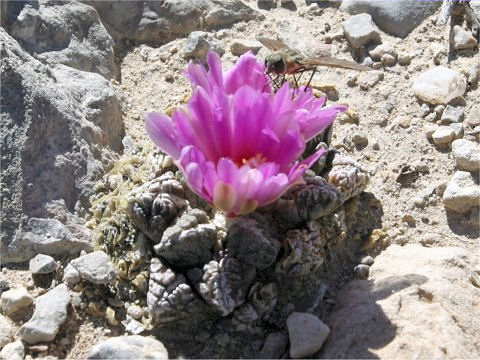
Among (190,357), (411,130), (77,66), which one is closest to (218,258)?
(190,357)

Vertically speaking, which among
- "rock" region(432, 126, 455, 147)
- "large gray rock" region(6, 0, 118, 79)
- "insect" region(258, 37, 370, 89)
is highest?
"insect" region(258, 37, 370, 89)

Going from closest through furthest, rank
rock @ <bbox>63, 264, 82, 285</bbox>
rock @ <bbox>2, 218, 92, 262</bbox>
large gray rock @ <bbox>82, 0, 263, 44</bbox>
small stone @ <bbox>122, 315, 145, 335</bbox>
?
1. small stone @ <bbox>122, 315, 145, 335</bbox>
2. rock @ <bbox>63, 264, 82, 285</bbox>
3. rock @ <bbox>2, 218, 92, 262</bbox>
4. large gray rock @ <bbox>82, 0, 263, 44</bbox>

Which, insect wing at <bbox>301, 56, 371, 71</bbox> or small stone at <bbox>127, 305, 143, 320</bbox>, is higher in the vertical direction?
insect wing at <bbox>301, 56, 371, 71</bbox>

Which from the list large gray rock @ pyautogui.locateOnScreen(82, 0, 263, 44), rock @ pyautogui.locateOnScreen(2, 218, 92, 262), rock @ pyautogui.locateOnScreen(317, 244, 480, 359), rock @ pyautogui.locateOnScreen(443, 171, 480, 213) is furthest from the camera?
large gray rock @ pyautogui.locateOnScreen(82, 0, 263, 44)

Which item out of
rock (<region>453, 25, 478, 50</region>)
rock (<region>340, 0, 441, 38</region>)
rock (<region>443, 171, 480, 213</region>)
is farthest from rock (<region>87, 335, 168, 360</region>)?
rock (<region>340, 0, 441, 38</region>)

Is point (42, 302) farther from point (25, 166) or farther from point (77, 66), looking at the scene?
point (77, 66)

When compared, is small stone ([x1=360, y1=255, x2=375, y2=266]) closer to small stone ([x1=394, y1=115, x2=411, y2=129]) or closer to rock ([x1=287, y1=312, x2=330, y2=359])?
rock ([x1=287, y1=312, x2=330, y2=359])
